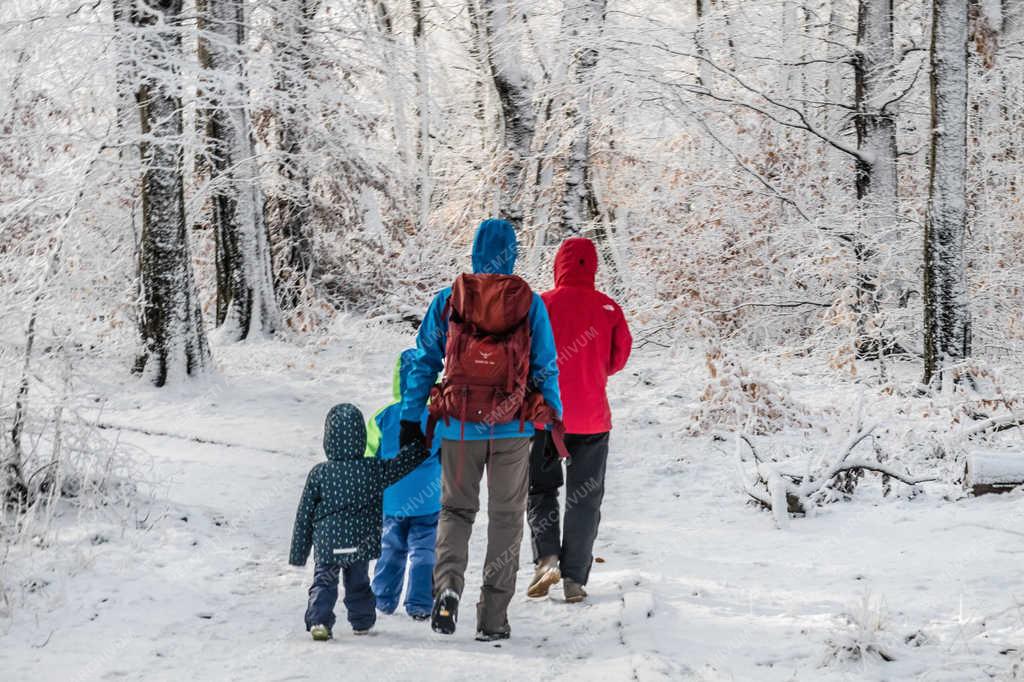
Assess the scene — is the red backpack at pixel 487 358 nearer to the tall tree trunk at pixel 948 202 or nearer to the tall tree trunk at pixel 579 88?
the tall tree trunk at pixel 948 202

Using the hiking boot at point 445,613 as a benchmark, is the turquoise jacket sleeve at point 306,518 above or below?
above

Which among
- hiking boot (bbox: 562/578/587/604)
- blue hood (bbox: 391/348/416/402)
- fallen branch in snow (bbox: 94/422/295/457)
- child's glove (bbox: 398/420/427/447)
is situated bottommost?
hiking boot (bbox: 562/578/587/604)

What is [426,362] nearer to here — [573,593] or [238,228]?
[573,593]

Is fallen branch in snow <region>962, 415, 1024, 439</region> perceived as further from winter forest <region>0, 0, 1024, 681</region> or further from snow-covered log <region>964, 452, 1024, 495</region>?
snow-covered log <region>964, 452, 1024, 495</region>

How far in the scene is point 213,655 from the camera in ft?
14.8

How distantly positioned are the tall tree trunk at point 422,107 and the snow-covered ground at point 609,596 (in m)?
Answer: 7.66

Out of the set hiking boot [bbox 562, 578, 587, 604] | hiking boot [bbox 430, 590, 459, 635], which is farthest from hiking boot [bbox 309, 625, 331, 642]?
hiking boot [bbox 562, 578, 587, 604]

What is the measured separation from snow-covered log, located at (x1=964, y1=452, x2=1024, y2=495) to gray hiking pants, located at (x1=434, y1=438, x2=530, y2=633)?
356cm

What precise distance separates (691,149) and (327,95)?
5872 mm

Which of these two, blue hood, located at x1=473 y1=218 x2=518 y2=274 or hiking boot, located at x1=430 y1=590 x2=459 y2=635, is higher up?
blue hood, located at x1=473 y1=218 x2=518 y2=274

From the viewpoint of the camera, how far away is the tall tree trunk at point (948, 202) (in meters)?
9.84

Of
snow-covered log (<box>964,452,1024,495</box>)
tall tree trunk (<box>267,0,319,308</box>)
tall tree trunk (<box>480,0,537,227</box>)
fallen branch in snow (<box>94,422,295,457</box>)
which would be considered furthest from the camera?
tall tree trunk (<box>267,0,319,308</box>)

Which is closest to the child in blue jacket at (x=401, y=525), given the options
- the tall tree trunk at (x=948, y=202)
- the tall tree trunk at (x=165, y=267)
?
the tall tree trunk at (x=165, y=267)

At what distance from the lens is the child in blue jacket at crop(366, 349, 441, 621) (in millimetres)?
5160
